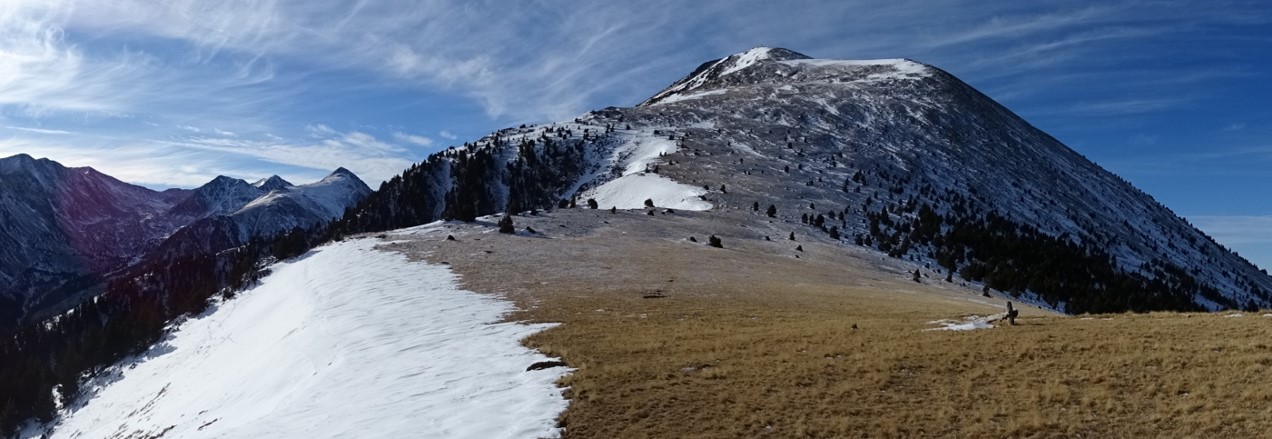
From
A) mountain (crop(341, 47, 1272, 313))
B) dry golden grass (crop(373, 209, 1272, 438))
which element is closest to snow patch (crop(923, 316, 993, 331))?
dry golden grass (crop(373, 209, 1272, 438))

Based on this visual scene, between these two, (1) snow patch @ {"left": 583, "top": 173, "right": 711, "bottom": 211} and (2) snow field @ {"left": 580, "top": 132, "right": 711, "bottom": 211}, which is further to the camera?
(2) snow field @ {"left": 580, "top": 132, "right": 711, "bottom": 211}

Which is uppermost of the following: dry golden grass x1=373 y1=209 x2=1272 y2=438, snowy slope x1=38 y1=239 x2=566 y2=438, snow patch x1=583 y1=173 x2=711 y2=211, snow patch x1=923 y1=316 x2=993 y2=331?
snow patch x1=583 y1=173 x2=711 y2=211

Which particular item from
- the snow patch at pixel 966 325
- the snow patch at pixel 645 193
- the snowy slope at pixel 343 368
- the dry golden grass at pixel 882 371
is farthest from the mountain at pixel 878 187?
the snow patch at pixel 966 325

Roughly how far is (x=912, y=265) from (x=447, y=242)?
45.8 meters

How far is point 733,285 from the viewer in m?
42.9

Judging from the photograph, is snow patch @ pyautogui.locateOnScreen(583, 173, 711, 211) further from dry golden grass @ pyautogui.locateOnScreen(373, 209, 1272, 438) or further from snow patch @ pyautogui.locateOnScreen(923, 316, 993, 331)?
snow patch @ pyautogui.locateOnScreen(923, 316, 993, 331)

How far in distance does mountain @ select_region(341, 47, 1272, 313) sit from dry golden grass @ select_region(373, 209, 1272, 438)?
4421 cm

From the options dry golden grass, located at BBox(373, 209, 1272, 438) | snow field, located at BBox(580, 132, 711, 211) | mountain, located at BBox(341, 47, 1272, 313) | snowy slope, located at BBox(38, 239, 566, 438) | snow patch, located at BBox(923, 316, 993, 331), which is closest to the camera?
dry golden grass, located at BBox(373, 209, 1272, 438)

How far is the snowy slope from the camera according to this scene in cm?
1734

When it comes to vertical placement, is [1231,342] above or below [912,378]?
above

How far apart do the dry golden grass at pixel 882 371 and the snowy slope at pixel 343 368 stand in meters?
2.01

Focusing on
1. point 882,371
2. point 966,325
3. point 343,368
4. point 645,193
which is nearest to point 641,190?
point 645,193

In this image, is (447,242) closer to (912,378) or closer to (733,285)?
(733,285)

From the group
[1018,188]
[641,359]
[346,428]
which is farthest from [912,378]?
[1018,188]
